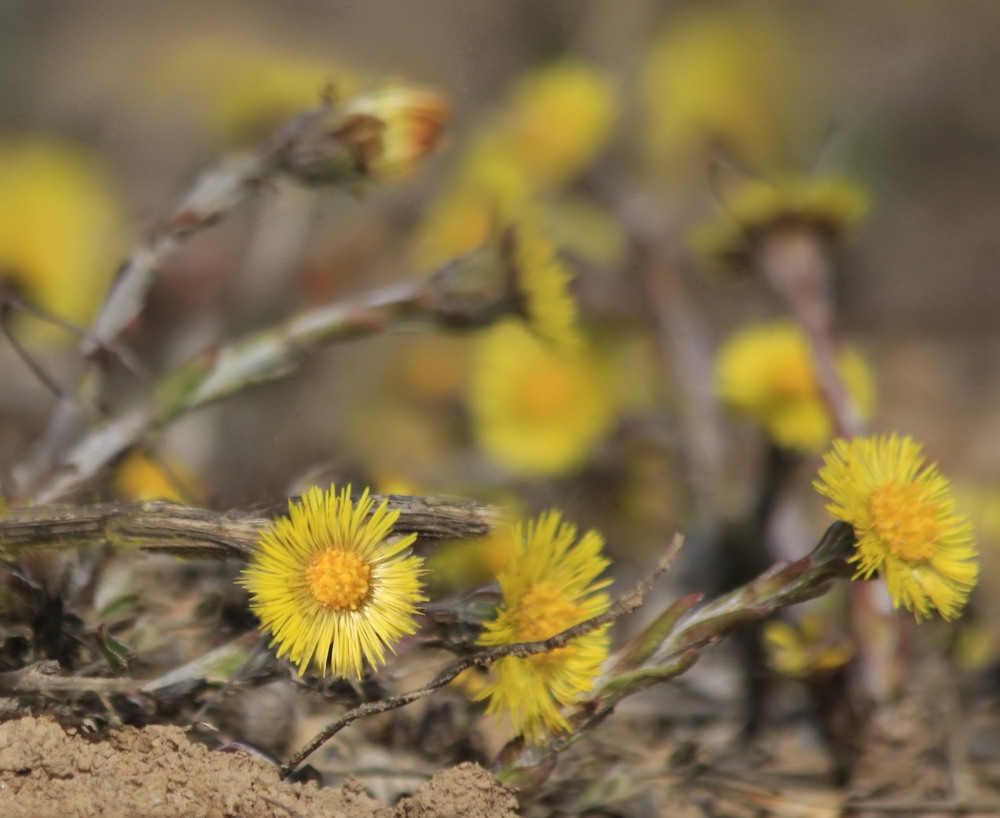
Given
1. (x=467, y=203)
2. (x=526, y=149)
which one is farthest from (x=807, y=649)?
(x=526, y=149)

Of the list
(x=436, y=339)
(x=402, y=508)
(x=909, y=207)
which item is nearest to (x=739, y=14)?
(x=909, y=207)

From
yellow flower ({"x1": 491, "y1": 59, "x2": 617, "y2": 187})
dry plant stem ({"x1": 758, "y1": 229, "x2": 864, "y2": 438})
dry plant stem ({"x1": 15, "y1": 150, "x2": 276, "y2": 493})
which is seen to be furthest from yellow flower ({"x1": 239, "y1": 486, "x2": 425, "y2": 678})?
yellow flower ({"x1": 491, "y1": 59, "x2": 617, "y2": 187})

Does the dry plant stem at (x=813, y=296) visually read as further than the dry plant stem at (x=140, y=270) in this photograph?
Yes

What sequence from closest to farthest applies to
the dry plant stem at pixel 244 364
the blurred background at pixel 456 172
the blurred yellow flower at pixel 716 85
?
the dry plant stem at pixel 244 364 → the blurred background at pixel 456 172 → the blurred yellow flower at pixel 716 85

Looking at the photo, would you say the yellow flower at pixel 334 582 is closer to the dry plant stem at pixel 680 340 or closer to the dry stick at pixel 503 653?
the dry stick at pixel 503 653

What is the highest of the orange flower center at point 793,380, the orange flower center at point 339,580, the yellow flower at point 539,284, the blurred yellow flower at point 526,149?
the blurred yellow flower at point 526,149

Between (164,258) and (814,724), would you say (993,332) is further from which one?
(164,258)

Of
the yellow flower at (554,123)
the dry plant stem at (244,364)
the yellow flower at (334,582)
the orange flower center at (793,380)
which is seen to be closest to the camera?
the yellow flower at (334,582)

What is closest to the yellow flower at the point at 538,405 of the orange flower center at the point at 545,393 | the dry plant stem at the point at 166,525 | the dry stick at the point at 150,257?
the orange flower center at the point at 545,393
